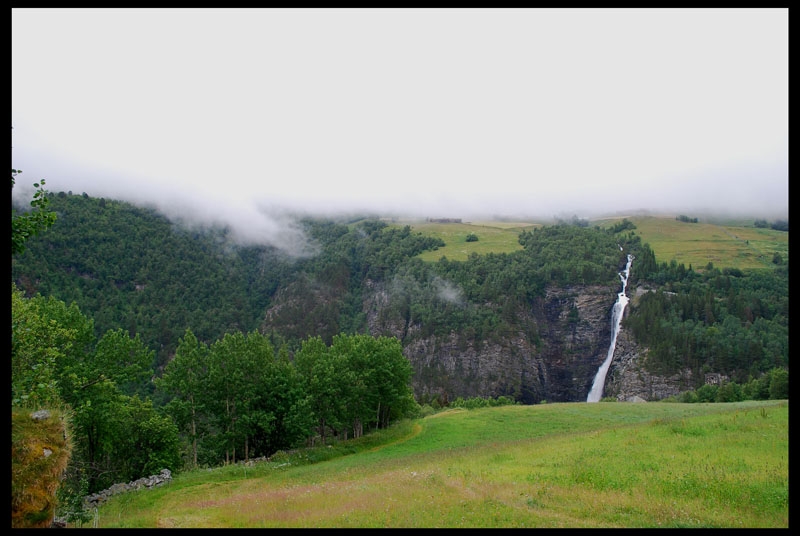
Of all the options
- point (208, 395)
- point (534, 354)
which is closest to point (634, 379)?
point (534, 354)

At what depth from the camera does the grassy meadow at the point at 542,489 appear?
14395 millimetres

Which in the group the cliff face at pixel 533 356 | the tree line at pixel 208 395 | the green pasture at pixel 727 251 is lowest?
the cliff face at pixel 533 356

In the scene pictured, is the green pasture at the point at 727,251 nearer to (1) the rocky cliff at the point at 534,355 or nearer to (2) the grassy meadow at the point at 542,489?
(1) the rocky cliff at the point at 534,355

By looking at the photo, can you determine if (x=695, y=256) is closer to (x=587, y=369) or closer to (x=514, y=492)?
(x=587, y=369)

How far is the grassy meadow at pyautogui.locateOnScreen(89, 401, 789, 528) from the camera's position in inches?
567

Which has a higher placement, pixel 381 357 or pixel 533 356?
pixel 381 357

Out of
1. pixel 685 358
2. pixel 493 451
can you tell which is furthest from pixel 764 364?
pixel 493 451

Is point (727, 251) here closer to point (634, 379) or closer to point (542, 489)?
point (634, 379)

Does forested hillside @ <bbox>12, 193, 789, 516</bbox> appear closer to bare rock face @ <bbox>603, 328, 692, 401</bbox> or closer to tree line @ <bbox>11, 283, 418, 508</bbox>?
tree line @ <bbox>11, 283, 418, 508</bbox>

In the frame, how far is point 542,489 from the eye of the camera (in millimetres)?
18359

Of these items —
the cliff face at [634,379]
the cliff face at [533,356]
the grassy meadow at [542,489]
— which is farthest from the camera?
the cliff face at [533,356]

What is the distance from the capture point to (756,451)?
20.0 m

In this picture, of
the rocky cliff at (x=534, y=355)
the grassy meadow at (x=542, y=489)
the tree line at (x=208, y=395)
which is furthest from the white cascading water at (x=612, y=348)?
the grassy meadow at (x=542, y=489)

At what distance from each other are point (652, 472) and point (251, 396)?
35.7 meters
